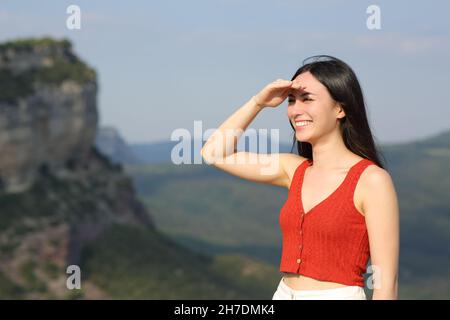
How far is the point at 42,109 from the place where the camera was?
308ft

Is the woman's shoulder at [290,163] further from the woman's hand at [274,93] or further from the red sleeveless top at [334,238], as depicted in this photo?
the red sleeveless top at [334,238]

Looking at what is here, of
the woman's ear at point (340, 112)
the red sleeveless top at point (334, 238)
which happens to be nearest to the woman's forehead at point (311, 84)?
the woman's ear at point (340, 112)

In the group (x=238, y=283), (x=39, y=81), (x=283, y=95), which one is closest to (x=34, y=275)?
(x=39, y=81)

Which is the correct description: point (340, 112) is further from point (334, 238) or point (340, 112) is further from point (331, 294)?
point (331, 294)

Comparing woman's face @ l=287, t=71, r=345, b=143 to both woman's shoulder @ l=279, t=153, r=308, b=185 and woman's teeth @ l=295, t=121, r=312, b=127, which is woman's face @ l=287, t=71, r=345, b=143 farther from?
woman's shoulder @ l=279, t=153, r=308, b=185

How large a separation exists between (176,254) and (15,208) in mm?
27791

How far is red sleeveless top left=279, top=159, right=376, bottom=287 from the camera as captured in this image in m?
7.51

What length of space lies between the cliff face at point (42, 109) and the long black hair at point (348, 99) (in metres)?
83.3

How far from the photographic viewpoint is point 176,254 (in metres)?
116

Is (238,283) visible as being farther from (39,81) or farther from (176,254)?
(39,81)

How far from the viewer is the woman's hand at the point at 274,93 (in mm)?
7979

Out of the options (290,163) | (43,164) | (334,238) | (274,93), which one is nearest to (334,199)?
(334,238)

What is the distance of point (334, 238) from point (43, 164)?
88786mm

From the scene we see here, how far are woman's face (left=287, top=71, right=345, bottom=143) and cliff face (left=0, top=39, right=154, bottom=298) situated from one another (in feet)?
275
